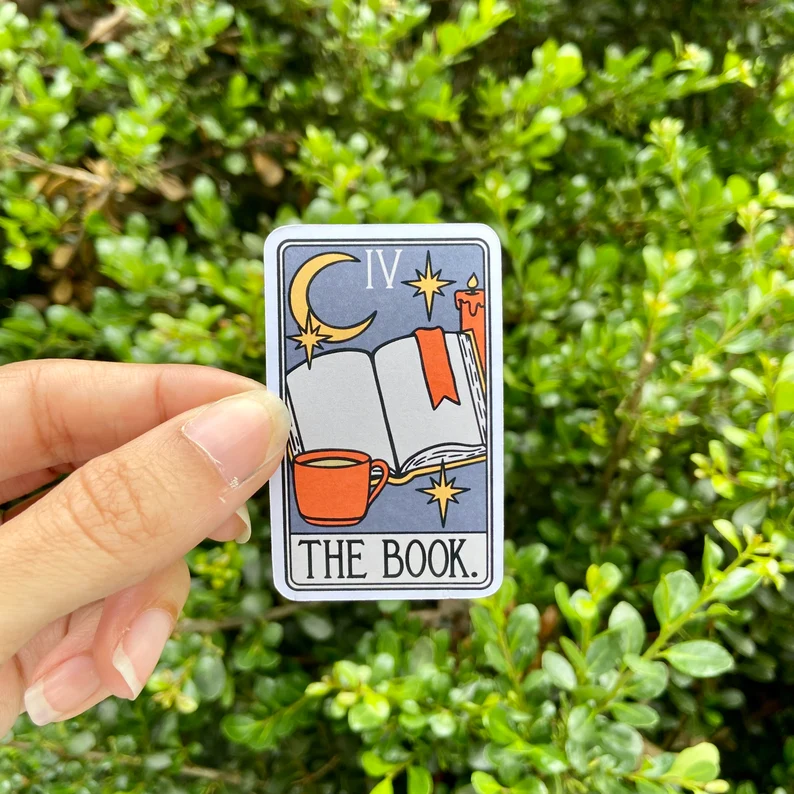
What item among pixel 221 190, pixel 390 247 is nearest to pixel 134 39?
pixel 221 190

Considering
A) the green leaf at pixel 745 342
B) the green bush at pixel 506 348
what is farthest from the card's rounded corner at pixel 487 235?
the green leaf at pixel 745 342

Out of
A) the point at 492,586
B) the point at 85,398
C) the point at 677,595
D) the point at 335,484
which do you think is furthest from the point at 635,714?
the point at 85,398

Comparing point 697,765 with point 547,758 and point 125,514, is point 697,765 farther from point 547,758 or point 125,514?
point 125,514

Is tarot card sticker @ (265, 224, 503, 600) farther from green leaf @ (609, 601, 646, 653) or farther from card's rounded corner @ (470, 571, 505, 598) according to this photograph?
green leaf @ (609, 601, 646, 653)

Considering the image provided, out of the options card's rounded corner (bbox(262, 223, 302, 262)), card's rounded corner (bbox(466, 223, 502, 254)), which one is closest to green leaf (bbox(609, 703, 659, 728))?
card's rounded corner (bbox(466, 223, 502, 254))

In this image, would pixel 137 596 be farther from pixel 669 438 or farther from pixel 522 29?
pixel 522 29

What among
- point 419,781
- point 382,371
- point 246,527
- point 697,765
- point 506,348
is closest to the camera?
point 697,765

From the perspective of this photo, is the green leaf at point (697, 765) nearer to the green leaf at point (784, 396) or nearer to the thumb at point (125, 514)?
the green leaf at point (784, 396)

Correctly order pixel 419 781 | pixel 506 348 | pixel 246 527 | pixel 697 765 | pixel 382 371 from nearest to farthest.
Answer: pixel 697 765
pixel 419 781
pixel 382 371
pixel 246 527
pixel 506 348
